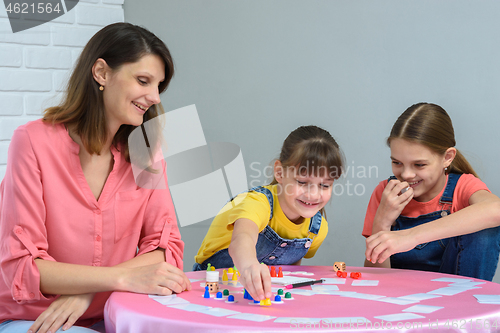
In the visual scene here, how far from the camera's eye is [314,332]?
2.19 ft

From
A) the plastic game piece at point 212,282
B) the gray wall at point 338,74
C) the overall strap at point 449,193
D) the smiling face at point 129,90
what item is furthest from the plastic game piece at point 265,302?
the gray wall at point 338,74

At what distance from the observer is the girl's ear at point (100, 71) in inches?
49.1

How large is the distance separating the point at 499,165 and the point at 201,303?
5.14 feet

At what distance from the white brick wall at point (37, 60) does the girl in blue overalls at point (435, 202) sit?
55.0 inches

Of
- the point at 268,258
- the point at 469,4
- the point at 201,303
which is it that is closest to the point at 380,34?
the point at 469,4

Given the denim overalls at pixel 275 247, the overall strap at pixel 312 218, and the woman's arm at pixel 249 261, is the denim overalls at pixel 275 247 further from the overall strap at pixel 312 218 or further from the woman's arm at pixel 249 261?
the woman's arm at pixel 249 261

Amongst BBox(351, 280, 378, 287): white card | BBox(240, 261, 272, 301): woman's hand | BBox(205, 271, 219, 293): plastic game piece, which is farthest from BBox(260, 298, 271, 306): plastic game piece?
BBox(351, 280, 378, 287): white card

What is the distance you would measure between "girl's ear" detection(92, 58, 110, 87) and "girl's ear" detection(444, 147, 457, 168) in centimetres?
122

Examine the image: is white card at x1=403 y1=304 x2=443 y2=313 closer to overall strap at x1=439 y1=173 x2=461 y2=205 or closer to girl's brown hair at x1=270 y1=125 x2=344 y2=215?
girl's brown hair at x1=270 y1=125 x2=344 y2=215

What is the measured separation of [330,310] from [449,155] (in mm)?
1092

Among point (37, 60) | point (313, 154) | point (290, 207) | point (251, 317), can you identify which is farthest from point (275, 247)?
point (37, 60)

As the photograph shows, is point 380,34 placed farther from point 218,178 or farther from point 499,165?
point 218,178

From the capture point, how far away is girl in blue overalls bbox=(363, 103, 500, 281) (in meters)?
1.44

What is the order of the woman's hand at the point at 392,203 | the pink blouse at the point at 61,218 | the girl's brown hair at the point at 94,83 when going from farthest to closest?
the woman's hand at the point at 392,203 → the girl's brown hair at the point at 94,83 → the pink blouse at the point at 61,218
